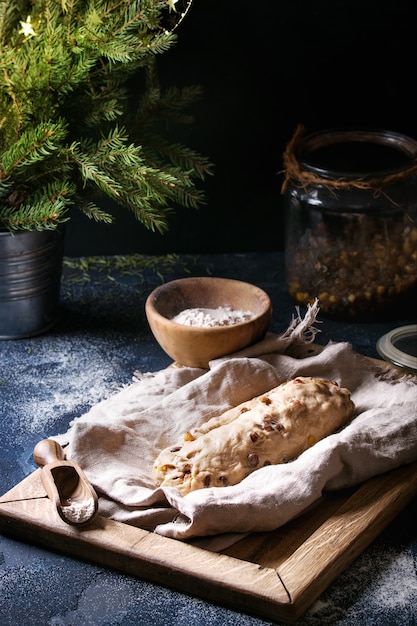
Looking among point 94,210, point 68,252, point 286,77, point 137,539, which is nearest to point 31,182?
point 94,210

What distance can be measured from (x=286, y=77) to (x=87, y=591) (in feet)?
4.36

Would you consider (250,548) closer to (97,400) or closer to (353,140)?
(97,400)

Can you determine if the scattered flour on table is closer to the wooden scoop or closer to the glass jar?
the wooden scoop

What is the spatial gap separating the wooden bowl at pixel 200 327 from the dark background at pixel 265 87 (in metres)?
0.47

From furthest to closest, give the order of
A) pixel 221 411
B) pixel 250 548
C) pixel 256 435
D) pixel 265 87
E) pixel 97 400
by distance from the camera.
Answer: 1. pixel 265 87
2. pixel 97 400
3. pixel 221 411
4. pixel 256 435
5. pixel 250 548

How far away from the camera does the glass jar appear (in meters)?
1.85

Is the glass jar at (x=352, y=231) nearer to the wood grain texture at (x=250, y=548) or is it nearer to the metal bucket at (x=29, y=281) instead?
the metal bucket at (x=29, y=281)

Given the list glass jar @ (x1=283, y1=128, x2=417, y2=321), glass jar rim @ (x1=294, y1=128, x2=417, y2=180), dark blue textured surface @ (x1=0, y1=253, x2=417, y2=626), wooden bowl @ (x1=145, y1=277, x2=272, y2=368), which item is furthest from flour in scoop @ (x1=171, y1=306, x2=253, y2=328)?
glass jar rim @ (x1=294, y1=128, x2=417, y2=180)

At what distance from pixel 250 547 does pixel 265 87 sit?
1.22 m

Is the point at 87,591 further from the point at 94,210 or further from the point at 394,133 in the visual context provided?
the point at 394,133

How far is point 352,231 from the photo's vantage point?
1.88 meters

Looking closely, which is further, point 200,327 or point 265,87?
point 265,87

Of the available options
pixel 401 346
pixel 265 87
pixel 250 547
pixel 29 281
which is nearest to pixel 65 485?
pixel 250 547

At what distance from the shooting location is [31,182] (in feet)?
5.80
